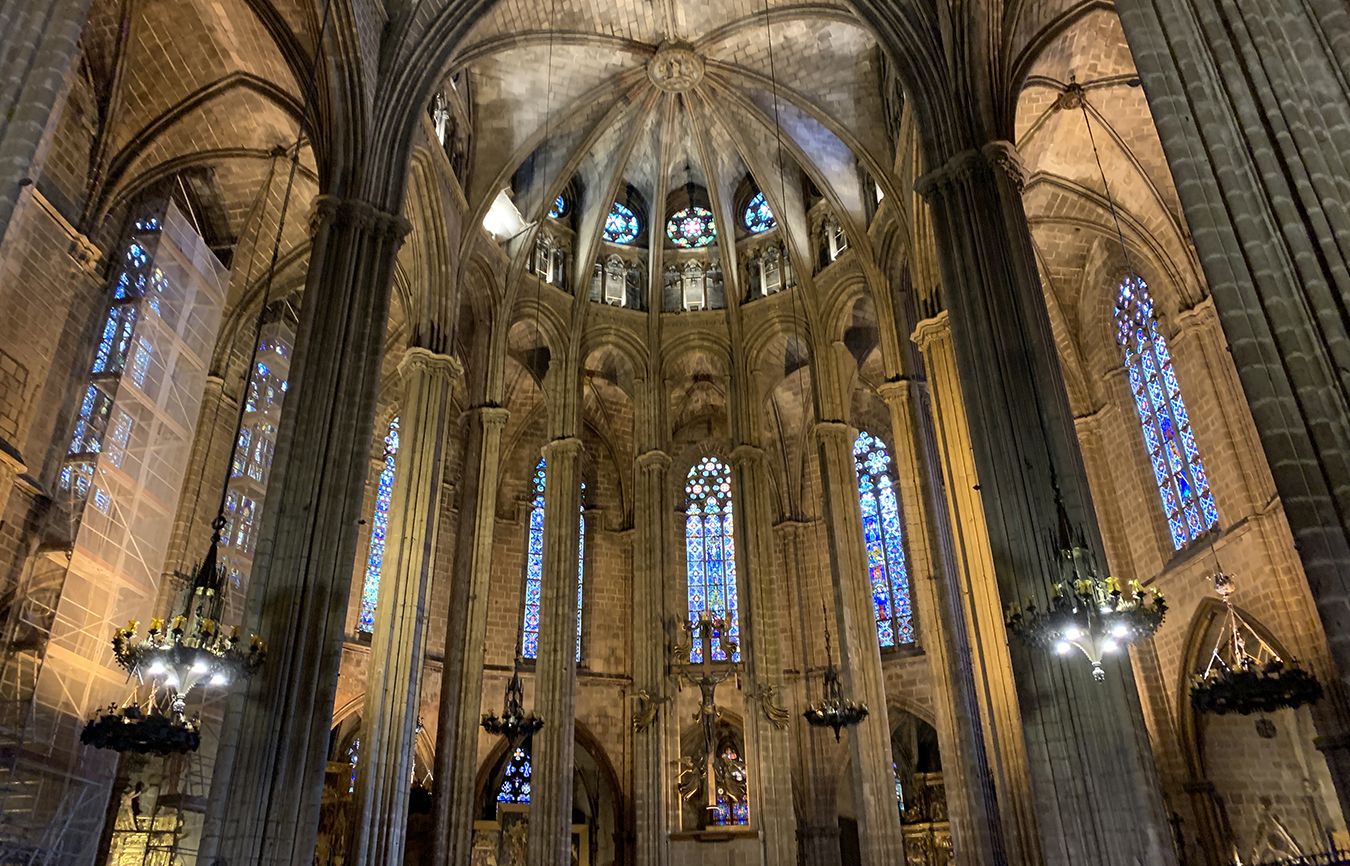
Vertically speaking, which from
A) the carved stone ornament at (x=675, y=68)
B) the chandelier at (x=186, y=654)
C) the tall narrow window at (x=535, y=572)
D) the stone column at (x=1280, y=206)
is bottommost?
the chandelier at (x=186, y=654)

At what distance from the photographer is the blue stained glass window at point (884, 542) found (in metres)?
23.8

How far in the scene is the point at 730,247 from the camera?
22469mm

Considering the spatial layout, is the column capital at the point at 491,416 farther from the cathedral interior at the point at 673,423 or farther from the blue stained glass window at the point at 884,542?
the blue stained glass window at the point at 884,542

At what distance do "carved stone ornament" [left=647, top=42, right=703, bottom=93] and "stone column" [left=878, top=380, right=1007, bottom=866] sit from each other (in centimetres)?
775

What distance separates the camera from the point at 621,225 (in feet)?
78.9

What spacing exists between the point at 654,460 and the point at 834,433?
3980 mm

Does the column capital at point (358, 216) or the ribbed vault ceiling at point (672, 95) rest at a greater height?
the ribbed vault ceiling at point (672, 95)

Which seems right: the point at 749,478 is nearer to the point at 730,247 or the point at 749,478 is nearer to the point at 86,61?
the point at 730,247

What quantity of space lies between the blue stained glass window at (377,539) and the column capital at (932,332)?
11750 millimetres

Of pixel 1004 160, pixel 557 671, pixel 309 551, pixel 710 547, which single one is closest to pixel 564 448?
pixel 557 671

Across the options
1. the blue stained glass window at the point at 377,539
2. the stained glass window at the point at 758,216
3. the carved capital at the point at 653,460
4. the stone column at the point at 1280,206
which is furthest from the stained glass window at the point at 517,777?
the stone column at the point at 1280,206

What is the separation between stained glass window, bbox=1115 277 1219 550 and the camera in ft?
56.1

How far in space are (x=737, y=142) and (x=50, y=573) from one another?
15.2 metres

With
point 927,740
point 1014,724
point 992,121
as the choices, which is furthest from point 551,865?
point 992,121
